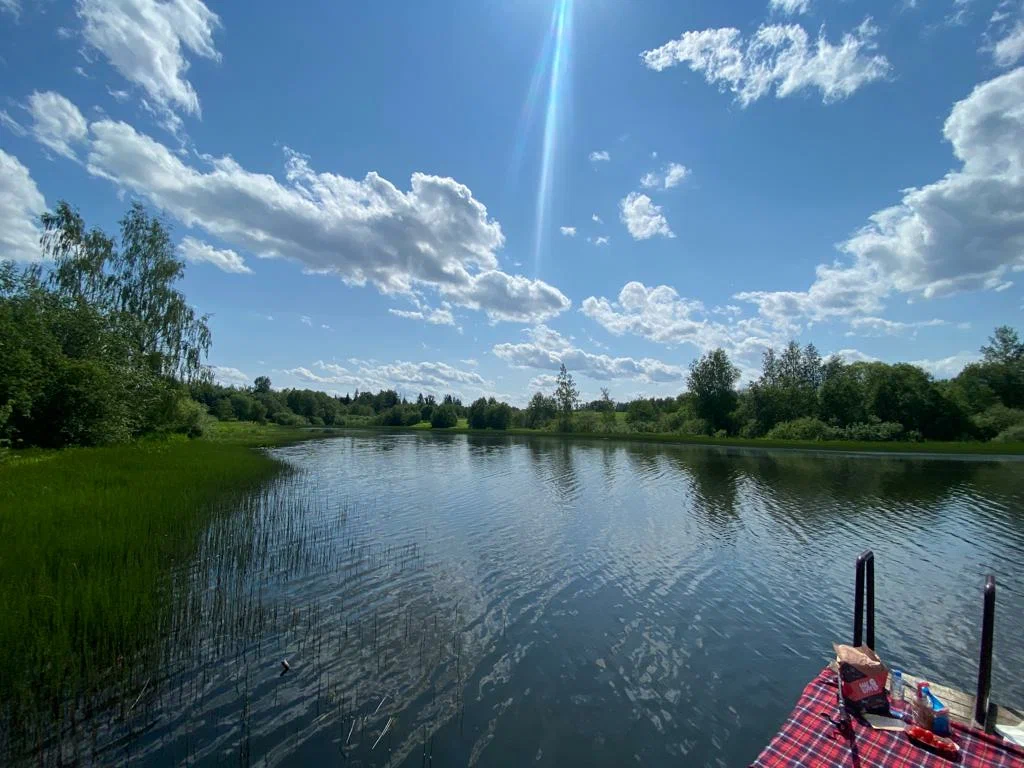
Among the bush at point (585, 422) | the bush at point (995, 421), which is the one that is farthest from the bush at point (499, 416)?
the bush at point (995, 421)

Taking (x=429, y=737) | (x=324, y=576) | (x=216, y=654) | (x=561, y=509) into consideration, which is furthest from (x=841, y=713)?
(x=561, y=509)

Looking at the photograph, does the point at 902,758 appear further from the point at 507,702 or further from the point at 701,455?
the point at 701,455

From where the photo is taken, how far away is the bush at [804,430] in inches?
2502

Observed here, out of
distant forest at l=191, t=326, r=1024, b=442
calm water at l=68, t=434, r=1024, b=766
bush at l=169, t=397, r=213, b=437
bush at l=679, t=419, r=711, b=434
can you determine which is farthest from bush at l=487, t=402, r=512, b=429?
calm water at l=68, t=434, r=1024, b=766

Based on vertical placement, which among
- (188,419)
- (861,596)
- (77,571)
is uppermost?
(188,419)

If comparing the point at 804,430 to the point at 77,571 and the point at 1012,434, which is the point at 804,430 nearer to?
the point at 1012,434

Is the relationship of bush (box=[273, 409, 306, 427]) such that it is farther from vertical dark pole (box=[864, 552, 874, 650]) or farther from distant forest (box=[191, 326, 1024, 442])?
vertical dark pole (box=[864, 552, 874, 650])

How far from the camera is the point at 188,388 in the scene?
135ft

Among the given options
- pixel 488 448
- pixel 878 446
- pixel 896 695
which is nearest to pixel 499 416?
pixel 488 448

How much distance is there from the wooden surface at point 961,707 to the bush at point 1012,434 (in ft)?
218

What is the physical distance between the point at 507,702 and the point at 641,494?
63.4ft

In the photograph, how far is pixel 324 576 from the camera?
11602mm

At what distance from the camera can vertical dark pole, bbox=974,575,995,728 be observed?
17.5 ft

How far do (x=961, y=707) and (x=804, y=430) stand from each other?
67384mm
